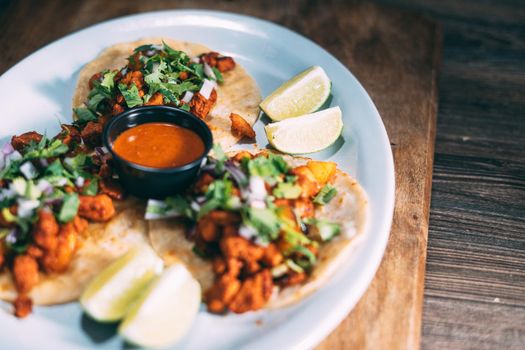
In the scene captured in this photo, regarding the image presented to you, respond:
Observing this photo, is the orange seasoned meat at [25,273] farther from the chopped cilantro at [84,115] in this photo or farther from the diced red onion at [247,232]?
the chopped cilantro at [84,115]

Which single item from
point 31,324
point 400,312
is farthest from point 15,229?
point 400,312

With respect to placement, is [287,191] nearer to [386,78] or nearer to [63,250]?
[63,250]

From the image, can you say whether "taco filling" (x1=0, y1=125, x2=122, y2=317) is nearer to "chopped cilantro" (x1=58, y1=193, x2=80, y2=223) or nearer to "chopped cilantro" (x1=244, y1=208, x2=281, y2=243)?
"chopped cilantro" (x1=58, y1=193, x2=80, y2=223)

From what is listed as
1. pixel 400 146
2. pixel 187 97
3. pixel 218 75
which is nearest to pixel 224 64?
pixel 218 75

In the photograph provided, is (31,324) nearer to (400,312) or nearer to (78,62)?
(400,312)

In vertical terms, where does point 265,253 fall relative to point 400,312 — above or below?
above

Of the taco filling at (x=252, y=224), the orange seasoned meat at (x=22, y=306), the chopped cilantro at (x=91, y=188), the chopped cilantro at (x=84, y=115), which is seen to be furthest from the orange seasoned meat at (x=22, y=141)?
the orange seasoned meat at (x=22, y=306)
